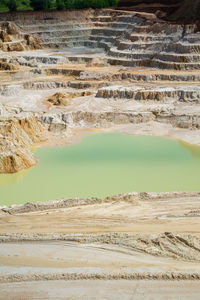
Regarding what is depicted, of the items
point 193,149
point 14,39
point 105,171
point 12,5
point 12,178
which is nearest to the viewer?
point 12,178

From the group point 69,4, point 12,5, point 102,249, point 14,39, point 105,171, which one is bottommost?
point 105,171

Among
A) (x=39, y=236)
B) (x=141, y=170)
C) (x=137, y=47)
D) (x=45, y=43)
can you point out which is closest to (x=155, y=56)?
(x=137, y=47)

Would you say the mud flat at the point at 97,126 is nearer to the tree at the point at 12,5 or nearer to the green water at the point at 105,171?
the green water at the point at 105,171

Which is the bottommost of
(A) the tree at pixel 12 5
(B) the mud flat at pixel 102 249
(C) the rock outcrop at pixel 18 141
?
(C) the rock outcrop at pixel 18 141

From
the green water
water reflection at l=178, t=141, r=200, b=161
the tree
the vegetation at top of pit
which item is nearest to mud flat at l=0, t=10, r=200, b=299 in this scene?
water reflection at l=178, t=141, r=200, b=161

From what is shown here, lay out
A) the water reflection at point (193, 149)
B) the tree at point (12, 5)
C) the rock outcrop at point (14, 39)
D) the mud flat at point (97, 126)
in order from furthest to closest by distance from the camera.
Answer: the tree at point (12, 5), the rock outcrop at point (14, 39), the water reflection at point (193, 149), the mud flat at point (97, 126)

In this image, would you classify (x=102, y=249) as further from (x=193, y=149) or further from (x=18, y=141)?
(x=193, y=149)

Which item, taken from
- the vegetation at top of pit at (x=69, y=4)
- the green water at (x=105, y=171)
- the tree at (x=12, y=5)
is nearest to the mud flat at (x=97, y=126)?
the green water at (x=105, y=171)

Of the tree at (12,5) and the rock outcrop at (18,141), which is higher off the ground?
the tree at (12,5)

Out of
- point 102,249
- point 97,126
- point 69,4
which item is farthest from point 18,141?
point 69,4
